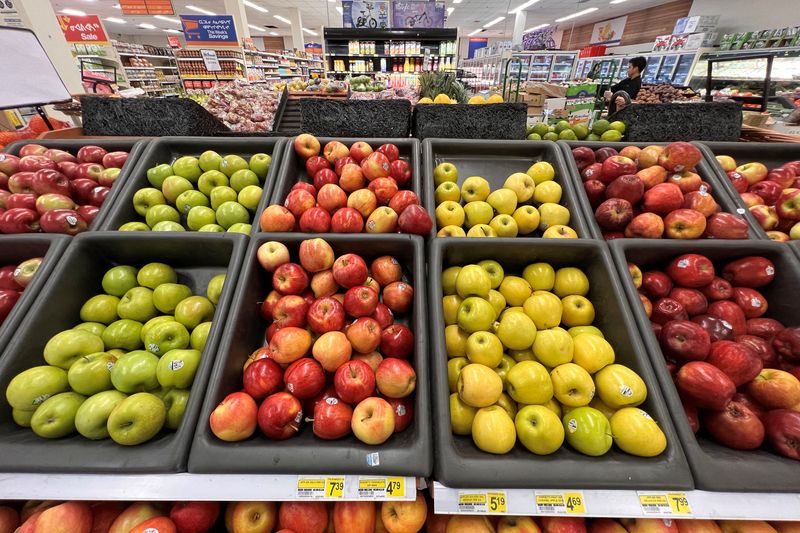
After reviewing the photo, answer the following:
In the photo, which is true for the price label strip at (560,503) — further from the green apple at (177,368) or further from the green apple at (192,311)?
the green apple at (192,311)

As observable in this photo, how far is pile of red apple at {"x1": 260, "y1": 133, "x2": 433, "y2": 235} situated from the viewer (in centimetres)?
155

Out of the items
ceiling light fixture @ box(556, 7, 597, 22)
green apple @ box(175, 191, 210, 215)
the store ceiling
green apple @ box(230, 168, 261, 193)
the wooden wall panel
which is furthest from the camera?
ceiling light fixture @ box(556, 7, 597, 22)

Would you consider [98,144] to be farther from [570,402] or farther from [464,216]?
[570,402]

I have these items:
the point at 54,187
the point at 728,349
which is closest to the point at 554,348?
the point at 728,349

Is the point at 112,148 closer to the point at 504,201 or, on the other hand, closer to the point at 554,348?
the point at 504,201

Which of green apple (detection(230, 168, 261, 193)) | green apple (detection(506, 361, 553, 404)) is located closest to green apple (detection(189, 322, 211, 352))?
green apple (detection(230, 168, 261, 193))

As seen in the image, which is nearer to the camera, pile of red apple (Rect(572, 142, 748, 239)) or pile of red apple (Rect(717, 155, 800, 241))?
pile of red apple (Rect(572, 142, 748, 239))

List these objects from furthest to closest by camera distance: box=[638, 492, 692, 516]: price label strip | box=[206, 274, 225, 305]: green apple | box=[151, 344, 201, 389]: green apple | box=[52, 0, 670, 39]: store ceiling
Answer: box=[52, 0, 670, 39]: store ceiling, box=[206, 274, 225, 305]: green apple, box=[151, 344, 201, 389]: green apple, box=[638, 492, 692, 516]: price label strip

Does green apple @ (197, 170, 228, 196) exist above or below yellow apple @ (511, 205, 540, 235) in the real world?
above

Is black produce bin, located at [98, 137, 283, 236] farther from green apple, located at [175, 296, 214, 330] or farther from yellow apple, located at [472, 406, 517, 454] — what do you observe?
yellow apple, located at [472, 406, 517, 454]

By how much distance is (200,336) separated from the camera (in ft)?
4.27

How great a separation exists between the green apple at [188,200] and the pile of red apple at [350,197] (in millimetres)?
463

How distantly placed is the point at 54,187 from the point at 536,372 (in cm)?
252

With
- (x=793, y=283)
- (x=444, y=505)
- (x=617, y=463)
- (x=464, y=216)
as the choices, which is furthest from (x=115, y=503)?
(x=793, y=283)
